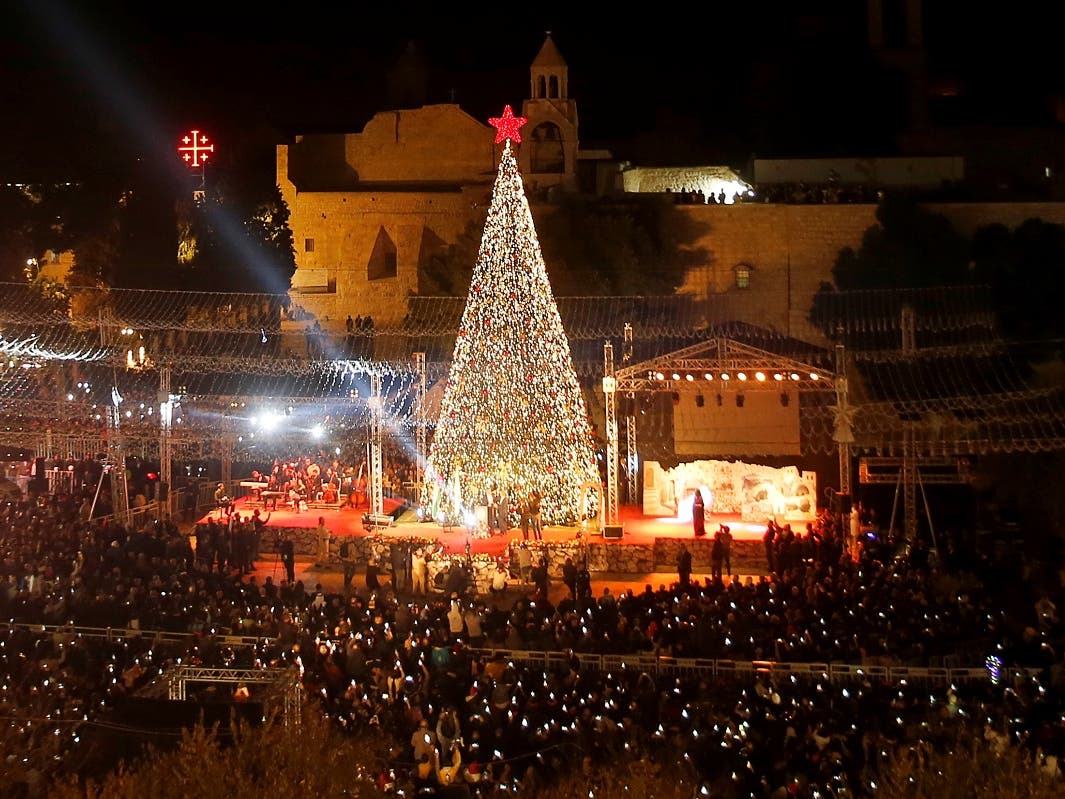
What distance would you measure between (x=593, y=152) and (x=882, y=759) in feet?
111

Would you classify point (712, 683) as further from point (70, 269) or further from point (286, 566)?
point (70, 269)

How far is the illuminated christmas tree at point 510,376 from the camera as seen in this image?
20.7 meters

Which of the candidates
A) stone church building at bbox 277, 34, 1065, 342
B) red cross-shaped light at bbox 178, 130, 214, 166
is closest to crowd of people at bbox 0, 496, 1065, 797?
stone church building at bbox 277, 34, 1065, 342

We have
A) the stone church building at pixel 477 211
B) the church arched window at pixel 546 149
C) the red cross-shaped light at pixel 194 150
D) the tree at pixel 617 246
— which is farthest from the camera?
the red cross-shaped light at pixel 194 150

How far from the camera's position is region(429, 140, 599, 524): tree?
20.7 m

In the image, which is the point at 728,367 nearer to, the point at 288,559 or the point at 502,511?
the point at 502,511

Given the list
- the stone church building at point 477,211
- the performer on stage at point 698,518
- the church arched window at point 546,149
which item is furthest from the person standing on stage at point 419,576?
the church arched window at point 546,149

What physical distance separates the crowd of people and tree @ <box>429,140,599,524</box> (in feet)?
10.4

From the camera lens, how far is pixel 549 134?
40250mm

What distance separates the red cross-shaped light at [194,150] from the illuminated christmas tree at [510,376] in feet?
77.2

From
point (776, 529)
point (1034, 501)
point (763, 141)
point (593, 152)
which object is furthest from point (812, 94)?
point (776, 529)

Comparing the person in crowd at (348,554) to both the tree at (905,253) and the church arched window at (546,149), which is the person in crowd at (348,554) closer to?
the tree at (905,253)

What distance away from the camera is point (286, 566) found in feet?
61.7

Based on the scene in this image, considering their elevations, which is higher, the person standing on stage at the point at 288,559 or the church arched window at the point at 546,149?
the church arched window at the point at 546,149
